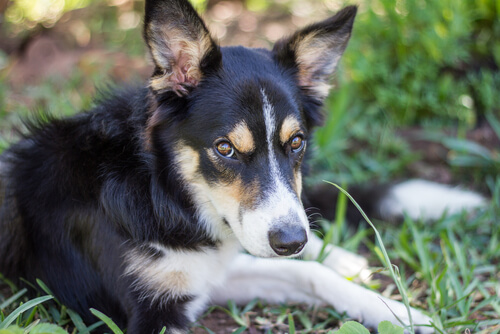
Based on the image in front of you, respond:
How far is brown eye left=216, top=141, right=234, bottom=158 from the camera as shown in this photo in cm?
257

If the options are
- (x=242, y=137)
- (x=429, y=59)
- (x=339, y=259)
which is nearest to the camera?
(x=242, y=137)

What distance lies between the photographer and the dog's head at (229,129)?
243 centimetres

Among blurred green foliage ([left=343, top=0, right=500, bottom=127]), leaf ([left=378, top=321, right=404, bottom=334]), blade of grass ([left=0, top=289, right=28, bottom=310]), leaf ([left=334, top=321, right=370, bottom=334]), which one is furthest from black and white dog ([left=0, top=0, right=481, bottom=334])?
blurred green foliage ([left=343, top=0, right=500, bottom=127])

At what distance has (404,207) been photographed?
422cm

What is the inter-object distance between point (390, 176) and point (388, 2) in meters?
1.85

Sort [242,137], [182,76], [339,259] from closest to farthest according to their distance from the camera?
[242,137]
[182,76]
[339,259]

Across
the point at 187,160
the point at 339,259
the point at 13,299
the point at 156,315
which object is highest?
the point at 187,160

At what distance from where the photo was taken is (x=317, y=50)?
2967mm

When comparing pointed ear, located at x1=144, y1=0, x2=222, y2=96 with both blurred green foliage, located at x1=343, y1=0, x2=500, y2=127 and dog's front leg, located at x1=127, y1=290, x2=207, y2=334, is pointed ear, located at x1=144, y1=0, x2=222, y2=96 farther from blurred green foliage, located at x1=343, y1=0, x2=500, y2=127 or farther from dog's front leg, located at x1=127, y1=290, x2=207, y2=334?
blurred green foliage, located at x1=343, y1=0, x2=500, y2=127

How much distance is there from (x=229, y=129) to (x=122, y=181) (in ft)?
2.25

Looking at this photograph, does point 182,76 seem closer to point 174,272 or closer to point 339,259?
point 174,272

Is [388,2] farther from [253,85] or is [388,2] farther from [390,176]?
[253,85]

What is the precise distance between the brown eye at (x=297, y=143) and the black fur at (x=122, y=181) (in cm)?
16

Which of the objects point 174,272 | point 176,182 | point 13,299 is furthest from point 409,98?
point 13,299
